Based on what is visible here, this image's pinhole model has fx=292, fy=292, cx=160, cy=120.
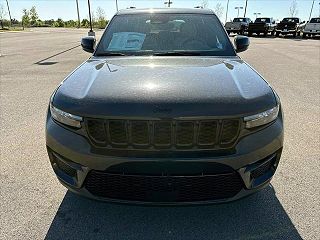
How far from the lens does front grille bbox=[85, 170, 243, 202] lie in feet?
6.68

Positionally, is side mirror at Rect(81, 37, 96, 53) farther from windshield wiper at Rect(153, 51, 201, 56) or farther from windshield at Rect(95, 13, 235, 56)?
windshield wiper at Rect(153, 51, 201, 56)

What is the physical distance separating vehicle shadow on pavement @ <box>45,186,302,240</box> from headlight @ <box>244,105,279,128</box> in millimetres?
743

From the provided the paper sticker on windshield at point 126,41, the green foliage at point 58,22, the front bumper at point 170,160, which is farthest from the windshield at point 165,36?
the green foliage at point 58,22

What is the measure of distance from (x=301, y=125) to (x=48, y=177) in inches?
147

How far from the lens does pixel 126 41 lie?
11.3 ft

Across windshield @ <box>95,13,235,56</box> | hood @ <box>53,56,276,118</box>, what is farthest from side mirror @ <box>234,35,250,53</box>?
hood @ <box>53,56,276,118</box>

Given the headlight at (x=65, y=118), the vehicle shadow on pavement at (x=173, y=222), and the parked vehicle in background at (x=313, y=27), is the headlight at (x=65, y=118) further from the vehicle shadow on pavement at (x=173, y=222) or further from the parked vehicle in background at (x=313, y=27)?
the parked vehicle in background at (x=313, y=27)

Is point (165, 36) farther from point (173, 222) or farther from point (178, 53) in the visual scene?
point (173, 222)

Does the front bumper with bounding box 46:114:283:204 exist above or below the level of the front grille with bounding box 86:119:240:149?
below

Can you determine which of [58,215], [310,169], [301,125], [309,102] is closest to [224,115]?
[58,215]

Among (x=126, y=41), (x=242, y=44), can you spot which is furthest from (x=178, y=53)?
(x=242, y=44)

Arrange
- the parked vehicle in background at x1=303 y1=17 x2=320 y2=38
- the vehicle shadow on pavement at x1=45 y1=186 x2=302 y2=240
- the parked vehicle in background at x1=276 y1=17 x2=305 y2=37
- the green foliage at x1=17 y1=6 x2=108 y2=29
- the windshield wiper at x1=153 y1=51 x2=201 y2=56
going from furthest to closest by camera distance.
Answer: the green foliage at x1=17 y1=6 x2=108 y2=29 < the parked vehicle in background at x1=276 y1=17 x2=305 y2=37 < the parked vehicle in background at x1=303 y1=17 x2=320 y2=38 < the windshield wiper at x1=153 y1=51 x2=201 y2=56 < the vehicle shadow on pavement at x1=45 y1=186 x2=302 y2=240

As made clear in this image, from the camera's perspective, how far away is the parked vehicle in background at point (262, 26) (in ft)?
98.3

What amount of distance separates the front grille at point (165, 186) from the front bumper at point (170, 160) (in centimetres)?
2
